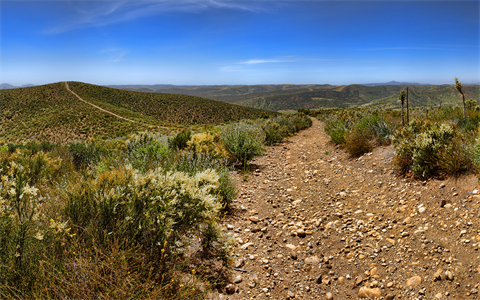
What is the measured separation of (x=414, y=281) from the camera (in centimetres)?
257

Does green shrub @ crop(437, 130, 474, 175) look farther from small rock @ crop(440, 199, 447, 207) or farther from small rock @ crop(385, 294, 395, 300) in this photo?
small rock @ crop(385, 294, 395, 300)

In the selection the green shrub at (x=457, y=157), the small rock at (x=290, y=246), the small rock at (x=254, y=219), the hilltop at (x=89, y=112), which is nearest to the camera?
the small rock at (x=290, y=246)

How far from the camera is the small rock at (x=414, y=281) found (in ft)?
8.36

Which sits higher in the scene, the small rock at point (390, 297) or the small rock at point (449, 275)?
the small rock at point (449, 275)

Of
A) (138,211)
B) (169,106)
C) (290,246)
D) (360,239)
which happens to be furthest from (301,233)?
(169,106)

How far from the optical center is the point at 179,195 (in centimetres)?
279

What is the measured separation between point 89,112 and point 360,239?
52.2m

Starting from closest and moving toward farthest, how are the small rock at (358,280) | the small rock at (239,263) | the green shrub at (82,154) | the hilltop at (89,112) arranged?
the small rock at (358,280) → the small rock at (239,263) → the green shrub at (82,154) → the hilltop at (89,112)

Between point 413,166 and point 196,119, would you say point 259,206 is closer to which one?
point 413,166

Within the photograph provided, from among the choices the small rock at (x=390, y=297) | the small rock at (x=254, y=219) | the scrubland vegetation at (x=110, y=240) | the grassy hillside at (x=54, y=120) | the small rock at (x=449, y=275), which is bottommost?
the small rock at (x=390, y=297)

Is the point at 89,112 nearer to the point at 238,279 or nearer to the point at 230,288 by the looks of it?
the point at 238,279

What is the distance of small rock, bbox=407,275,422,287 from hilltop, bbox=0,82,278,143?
34.0 metres

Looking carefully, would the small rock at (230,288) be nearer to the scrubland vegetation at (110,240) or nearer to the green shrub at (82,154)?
the scrubland vegetation at (110,240)

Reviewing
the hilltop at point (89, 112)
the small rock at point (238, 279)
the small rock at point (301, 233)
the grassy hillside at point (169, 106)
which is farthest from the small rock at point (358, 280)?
the grassy hillside at point (169, 106)
